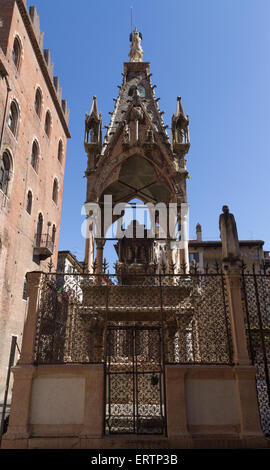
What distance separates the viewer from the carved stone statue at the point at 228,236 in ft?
24.4

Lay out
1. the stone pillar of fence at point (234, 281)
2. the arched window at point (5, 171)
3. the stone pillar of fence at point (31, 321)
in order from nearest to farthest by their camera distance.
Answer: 1. the stone pillar of fence at point (31, 321)
2. the stone pillar of fence at point (234, 281)
3. the arched window at point (5, 171)

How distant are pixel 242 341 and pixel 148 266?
6444mm

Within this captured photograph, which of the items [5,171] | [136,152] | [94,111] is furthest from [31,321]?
[5,171]

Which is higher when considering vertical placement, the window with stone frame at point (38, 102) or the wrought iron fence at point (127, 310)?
the window with stone frame at point (38, 102)

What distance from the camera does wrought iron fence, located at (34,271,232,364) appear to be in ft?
25.6

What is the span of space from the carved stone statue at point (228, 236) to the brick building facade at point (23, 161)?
13901mm

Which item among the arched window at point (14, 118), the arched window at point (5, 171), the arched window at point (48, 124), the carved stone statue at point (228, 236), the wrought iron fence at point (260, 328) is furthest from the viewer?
the arched window at point (48, 124)

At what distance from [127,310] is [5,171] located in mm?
14615

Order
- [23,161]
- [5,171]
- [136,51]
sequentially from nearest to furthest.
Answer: [136,51], [5,171], [23,161]

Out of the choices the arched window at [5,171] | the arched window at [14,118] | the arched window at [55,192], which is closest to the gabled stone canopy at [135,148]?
the arched window at [5,171]

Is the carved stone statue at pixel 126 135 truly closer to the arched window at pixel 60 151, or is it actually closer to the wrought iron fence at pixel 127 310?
the wrought iron fence at pixel 127 310

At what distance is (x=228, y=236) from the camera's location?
767 centimetres

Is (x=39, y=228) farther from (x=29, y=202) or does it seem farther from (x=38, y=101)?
(x=38, y=101)
